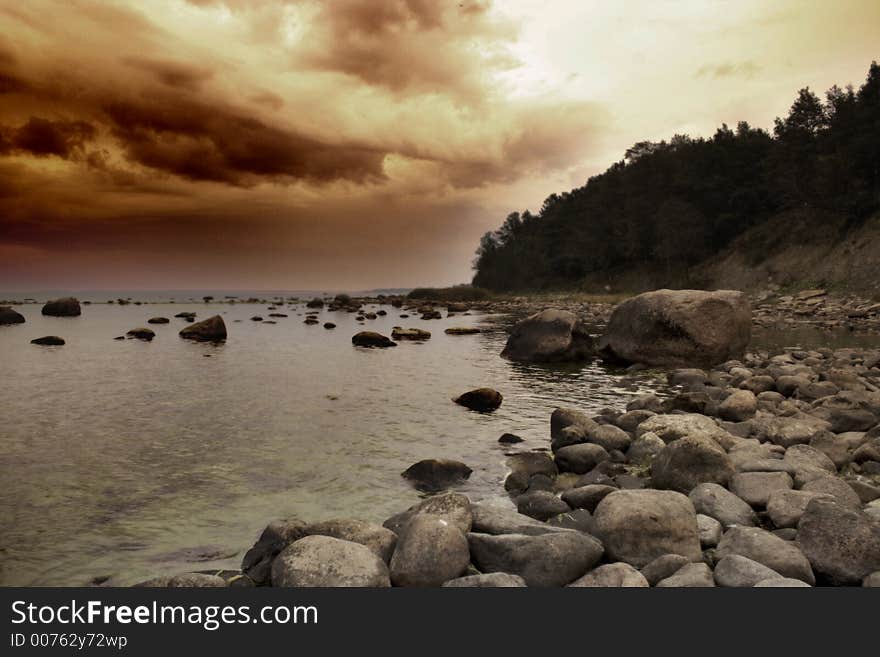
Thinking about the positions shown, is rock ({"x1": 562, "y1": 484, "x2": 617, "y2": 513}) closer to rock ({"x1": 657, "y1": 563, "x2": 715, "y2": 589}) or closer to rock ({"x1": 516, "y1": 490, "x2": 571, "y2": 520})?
rock ({"x1": 516, "y1": 490, "x2": 571, "y2": 520})

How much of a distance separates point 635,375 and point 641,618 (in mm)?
14412

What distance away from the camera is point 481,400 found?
13031 millimetres

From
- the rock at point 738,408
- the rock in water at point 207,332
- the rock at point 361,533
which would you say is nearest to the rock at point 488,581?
the rock at point 361,533

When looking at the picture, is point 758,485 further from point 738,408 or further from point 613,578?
point 738,408

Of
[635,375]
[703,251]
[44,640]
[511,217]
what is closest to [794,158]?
[703,251]

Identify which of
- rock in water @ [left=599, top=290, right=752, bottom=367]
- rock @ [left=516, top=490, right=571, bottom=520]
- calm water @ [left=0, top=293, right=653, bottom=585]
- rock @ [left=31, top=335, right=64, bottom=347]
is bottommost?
calm water @ [left=0, top=293, right=653, bottom=585]

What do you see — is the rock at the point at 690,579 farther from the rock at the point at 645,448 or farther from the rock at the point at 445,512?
the rock at the point at 645,448

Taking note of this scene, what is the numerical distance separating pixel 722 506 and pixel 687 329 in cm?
1347

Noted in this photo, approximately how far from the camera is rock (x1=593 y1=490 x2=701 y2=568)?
5.13m

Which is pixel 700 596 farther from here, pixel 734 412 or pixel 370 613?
pixel 734 412

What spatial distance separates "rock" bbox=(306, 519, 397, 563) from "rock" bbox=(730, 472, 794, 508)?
421 centimetres

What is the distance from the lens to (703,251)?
65125mm

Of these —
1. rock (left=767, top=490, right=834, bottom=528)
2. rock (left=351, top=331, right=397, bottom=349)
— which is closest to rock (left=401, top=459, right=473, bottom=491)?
rock (left=767, top=490, right=834, bottom=528)

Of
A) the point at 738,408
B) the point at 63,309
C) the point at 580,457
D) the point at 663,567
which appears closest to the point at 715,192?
the point at 738,408
